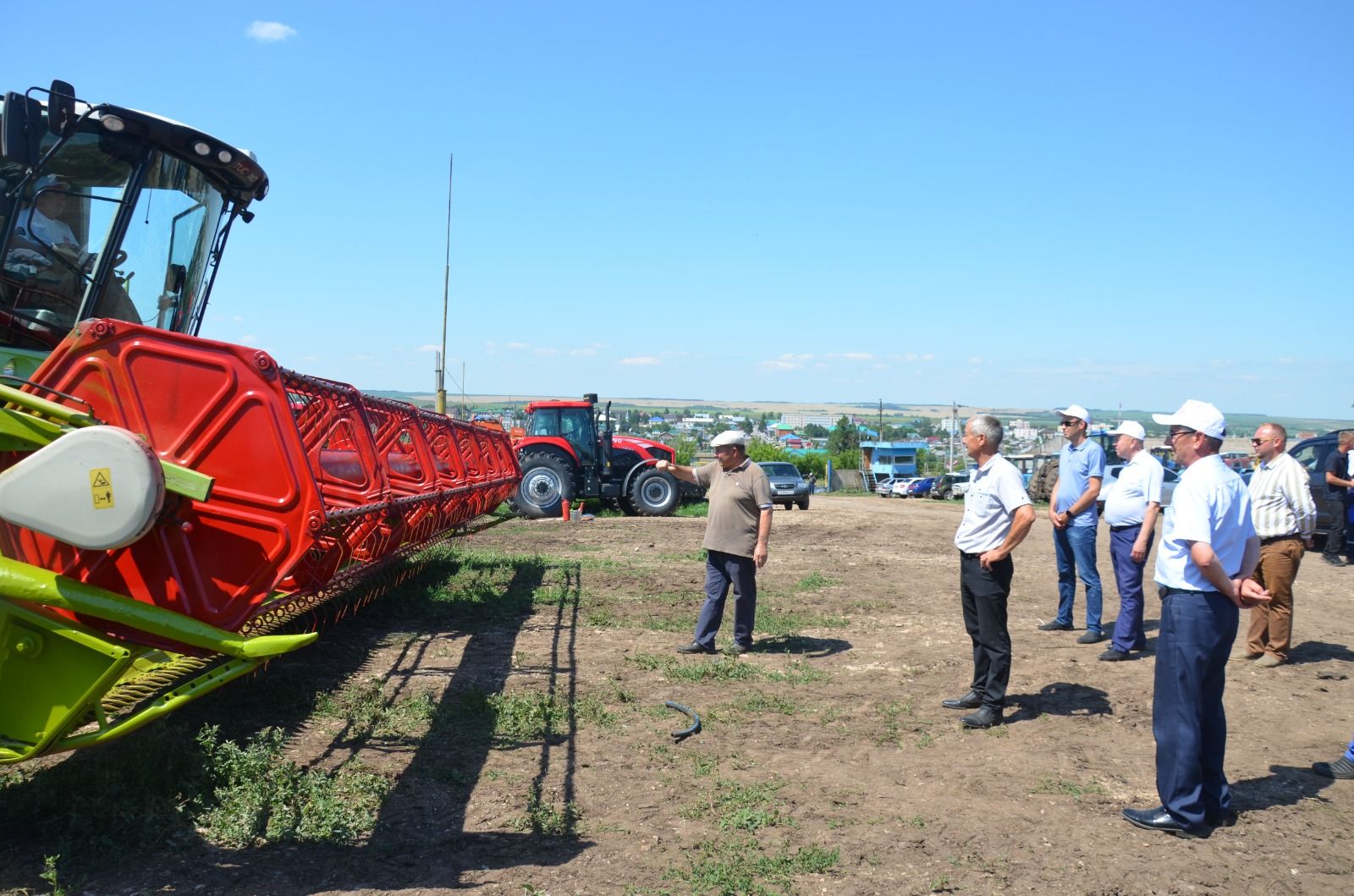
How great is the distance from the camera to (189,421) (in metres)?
3.92

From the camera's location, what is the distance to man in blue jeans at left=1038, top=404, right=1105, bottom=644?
845cm

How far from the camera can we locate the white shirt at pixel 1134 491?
7715 mm

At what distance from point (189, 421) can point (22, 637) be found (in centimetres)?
100

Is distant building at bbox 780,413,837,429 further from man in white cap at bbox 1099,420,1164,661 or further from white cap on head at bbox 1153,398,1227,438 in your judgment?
white cap on head at bbox 1153,398,1227,438

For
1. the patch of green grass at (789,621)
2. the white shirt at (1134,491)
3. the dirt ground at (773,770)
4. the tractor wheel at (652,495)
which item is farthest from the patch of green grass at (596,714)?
the tractor wheel at (652,495)

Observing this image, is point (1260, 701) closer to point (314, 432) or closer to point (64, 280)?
point (314, 432)

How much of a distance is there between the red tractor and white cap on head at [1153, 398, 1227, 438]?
16.4m

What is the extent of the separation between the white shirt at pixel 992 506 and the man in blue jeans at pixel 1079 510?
261 cm

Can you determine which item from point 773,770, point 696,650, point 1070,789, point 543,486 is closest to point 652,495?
point 543,486

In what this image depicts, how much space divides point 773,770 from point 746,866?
124 cm

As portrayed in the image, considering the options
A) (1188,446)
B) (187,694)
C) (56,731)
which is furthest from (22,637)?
(1188,446)

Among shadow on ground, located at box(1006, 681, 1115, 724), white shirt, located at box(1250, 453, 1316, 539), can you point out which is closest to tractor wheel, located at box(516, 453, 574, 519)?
shadow on ground, located at box(1006, 681, 1115, 724)

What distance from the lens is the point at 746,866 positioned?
407 centimetres

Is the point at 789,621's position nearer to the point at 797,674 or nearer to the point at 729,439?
the point at 797,674
